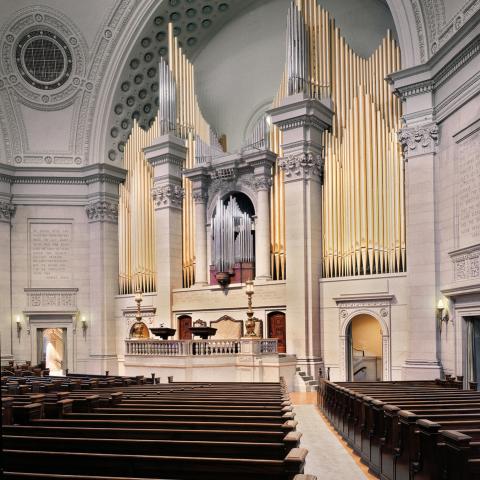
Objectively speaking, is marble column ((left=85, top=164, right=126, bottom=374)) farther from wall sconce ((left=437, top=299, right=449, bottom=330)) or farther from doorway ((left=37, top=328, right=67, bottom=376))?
wall sconce ((left=437, top=299, right=449, bottom=330))

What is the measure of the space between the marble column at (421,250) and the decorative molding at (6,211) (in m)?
16.1

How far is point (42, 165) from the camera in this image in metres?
26.7

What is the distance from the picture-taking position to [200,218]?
2419 centimetres

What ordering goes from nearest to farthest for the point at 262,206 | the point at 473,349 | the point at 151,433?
the point at 151,433
the point at 473,349
the point at 262,206

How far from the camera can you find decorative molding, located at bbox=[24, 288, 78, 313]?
26.1 metres

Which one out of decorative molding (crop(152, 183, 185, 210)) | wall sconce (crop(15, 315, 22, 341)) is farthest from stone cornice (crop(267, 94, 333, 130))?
wall sconce (crop(15, 315, 22, 341))

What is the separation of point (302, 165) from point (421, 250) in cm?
515

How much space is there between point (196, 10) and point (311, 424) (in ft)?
63.0

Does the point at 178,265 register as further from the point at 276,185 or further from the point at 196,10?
the point at 196,10

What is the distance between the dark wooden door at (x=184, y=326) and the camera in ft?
78.5

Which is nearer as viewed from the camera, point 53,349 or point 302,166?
point 302,166

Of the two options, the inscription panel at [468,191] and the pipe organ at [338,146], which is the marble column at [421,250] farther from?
the inscription panel at [468,191]

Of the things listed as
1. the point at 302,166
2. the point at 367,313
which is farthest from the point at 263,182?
the point at 367,313

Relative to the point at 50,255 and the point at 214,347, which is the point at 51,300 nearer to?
the point at 50,255
